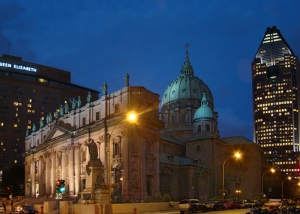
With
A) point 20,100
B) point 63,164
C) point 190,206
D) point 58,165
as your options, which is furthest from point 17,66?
point 190,206

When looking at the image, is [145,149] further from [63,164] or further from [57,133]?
[57,133]

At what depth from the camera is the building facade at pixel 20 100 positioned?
15775 cm

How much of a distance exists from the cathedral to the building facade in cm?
4173

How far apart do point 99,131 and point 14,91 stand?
295ft

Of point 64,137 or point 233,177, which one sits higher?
point 64,137

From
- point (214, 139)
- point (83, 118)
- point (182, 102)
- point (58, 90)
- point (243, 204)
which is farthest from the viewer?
point (58, 90)

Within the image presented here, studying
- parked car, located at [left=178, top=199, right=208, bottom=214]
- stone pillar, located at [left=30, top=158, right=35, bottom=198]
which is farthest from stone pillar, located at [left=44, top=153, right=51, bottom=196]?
parked car, located at [left=178, top=199, right=208, bottom=214]

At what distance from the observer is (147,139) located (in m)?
79.6

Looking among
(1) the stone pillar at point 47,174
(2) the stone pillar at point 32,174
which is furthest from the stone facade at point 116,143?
(2) the stone pillar at point 32,174

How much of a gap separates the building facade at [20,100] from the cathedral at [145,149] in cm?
4173

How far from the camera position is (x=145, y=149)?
78.6m

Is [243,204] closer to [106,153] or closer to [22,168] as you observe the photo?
[106,153]

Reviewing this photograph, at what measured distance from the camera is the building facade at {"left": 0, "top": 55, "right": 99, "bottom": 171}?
15775cm

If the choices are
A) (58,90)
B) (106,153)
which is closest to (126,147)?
(106,153)
